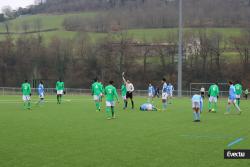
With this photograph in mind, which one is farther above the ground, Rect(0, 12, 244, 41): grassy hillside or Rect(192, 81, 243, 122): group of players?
Rect(0, 12, 244, 41): grassy hillside

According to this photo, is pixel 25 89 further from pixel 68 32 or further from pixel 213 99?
pixel 68 32

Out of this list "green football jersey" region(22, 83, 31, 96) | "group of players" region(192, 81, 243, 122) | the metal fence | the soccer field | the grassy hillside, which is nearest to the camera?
the soccer field

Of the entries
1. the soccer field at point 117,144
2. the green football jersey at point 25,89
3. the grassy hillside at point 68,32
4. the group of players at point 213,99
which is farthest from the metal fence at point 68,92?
the soccer field at point 117,144

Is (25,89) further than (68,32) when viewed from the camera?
No

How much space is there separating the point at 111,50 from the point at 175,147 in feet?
246

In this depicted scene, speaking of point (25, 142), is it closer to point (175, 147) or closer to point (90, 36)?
point (175, 147)

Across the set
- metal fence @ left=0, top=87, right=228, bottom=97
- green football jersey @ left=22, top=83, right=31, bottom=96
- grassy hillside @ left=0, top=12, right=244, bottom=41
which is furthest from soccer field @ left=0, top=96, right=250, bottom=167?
grassy hillside @ left=0, top=12, right=244, bottom=41

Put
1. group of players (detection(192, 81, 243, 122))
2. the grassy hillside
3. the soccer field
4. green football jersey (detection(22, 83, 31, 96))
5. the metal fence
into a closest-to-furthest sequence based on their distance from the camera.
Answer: the soccer field, group of players (detection(192, 81, 243, 122)), green football jersey (detection(22, 83, 31, 96)), the metal fence, the grassy hillside

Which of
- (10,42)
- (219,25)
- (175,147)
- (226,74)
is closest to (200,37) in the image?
(219,25)

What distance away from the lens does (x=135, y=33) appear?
9462 cm

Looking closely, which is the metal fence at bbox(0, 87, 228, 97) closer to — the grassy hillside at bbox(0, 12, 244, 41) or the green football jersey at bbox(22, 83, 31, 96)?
the grassy hillside at bbox(0, 12, 244, 41)

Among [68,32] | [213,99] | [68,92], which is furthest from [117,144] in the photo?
[68,32]

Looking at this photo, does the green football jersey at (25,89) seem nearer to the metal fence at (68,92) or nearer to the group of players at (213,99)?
the group of players at (213,99)

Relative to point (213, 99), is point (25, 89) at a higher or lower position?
higher
